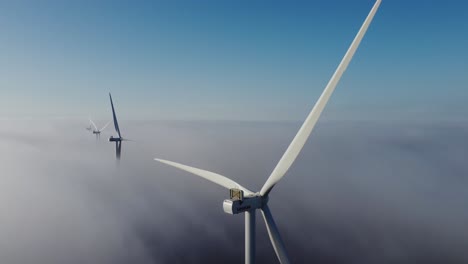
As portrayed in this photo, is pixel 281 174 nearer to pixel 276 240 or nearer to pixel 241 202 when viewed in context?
pixel 241 202

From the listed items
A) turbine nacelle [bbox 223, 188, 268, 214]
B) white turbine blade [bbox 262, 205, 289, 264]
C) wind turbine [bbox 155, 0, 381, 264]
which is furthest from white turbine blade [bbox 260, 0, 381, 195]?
white turbine blade [bbox 262, 205, 289, 264]

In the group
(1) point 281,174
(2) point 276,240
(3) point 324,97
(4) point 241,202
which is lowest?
(2) point 276,240

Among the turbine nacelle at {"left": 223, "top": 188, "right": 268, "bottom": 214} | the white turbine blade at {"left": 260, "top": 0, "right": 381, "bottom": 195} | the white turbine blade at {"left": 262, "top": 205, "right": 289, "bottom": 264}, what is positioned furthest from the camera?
the white turbine blade at {"left": 262, "top": 205, "right": 289, "bottom": 264}

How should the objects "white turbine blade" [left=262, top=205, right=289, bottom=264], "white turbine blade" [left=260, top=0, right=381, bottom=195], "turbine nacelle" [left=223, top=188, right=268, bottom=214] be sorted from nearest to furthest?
1. "white turbine blade" [left=260, top=0, right=381, bottom=195]
2. "turbine nacelle" [left=223, top=188, right=268, bottom=214]
3. "white turbine blade" [left=262, top=205, right=289, bottom=264]

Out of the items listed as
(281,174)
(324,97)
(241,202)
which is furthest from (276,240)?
(324,97)

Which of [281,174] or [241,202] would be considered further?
[281,174]

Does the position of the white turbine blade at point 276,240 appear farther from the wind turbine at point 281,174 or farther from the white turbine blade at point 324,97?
the white turbine blade at point 324,97

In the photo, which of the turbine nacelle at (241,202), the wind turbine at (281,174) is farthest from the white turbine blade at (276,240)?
the turbine nacelle at (241,202)

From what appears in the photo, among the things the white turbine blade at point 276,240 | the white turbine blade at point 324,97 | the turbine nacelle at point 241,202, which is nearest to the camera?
the white turbine blade at point 324,97

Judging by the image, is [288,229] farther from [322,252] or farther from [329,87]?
[329,87]

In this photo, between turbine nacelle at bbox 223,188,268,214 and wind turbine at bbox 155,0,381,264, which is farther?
turbine nacelle at bbox 223,188,268,214

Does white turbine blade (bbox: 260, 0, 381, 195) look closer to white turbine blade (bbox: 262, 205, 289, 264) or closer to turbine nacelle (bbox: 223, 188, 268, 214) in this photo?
turbine nacelle (bbox: 223, 188, 268, 214)
